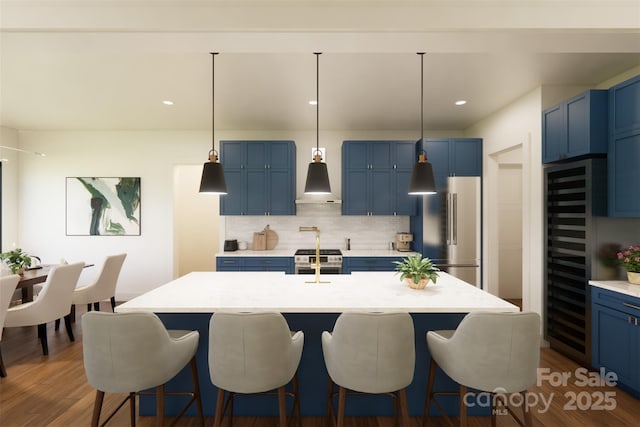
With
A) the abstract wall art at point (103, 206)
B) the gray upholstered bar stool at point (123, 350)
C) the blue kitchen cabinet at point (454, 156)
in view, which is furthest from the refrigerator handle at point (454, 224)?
the abstract wall art at point (103, 206)

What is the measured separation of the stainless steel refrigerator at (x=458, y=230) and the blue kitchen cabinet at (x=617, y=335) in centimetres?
168

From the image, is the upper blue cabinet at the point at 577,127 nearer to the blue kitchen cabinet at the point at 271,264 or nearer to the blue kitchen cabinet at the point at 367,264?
the blue kitchen cabinet at the point at 367,264

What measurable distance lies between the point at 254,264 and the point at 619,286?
162 inches

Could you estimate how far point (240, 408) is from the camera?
7.88 feet

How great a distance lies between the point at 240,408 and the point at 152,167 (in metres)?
4.60

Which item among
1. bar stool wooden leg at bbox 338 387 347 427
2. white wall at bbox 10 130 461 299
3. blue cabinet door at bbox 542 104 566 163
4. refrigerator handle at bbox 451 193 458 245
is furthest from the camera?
white wall at bbox 10 130 461 299

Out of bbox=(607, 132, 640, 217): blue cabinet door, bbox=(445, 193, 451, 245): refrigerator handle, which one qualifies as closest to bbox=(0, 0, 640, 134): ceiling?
bbox=(607, 132, 640, 217): blue cabinet door

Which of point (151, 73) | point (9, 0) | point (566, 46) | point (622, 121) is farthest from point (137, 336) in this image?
point (622, 121)

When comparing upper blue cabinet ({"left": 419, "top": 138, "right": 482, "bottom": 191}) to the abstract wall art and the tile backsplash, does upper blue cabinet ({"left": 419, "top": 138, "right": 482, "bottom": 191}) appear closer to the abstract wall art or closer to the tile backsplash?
the tile backsplash

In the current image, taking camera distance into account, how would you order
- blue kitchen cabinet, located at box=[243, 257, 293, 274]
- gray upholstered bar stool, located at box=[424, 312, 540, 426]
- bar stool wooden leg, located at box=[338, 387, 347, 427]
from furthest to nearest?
blue kitchen cabinet, located at box=[243, 257, 293, 274], bar stool wooden leg, located at box=[338, 387, 347, 427], gray upholstered bar stool, located at box=[424, 312, 540, 426]

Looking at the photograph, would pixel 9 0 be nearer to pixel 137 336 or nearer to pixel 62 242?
pixel 137 336

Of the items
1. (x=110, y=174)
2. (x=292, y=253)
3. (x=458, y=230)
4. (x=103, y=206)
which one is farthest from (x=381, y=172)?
(x=103, y=206)

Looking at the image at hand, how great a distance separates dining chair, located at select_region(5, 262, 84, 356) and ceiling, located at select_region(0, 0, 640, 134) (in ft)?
7.02

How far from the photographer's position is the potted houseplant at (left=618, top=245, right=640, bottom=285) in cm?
284
